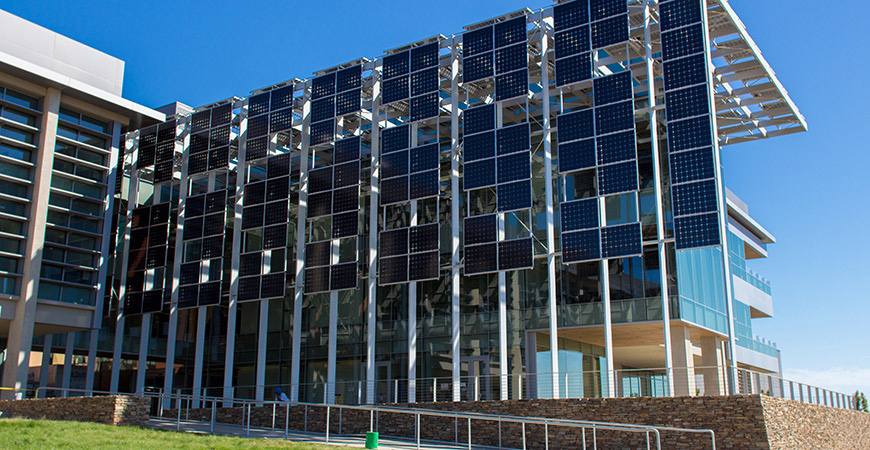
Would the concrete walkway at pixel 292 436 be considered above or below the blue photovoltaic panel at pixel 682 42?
below

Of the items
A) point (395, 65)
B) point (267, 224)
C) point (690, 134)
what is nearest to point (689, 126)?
point (690, 134)

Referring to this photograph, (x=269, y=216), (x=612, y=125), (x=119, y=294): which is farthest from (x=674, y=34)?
(x=119, y=294)

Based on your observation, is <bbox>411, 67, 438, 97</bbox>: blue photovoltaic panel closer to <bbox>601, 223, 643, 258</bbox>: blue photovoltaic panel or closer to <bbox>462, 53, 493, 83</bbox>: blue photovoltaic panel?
<bbox>462, 53, 493, 83</bbox>: blue photovoltaic panel

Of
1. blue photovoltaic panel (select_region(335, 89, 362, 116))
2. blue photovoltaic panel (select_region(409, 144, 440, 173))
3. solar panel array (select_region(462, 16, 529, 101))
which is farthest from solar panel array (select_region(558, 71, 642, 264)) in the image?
blue photovoltaic panel (select_region(335, 89, 362, 116))

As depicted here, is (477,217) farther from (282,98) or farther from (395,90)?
(282,98)

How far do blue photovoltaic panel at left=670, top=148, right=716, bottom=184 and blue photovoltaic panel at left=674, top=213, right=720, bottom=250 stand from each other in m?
1.29

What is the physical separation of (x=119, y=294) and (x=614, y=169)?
988 inches

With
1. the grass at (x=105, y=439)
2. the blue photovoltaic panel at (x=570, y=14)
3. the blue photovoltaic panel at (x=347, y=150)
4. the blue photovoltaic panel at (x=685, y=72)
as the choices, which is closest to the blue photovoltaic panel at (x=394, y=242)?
the blue photovoltaic panel at (x=347, y=150)

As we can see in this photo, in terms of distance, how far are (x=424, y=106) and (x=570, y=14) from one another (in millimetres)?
6564

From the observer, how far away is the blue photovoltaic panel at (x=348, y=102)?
33.8m

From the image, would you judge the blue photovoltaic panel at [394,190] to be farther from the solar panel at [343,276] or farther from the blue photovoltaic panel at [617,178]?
the blue photovoltaic panel at [617,178]

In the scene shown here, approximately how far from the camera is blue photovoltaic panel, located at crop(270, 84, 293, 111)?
36000 mm

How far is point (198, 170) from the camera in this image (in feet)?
126

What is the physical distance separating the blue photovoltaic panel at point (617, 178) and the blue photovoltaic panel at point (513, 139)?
302cm
